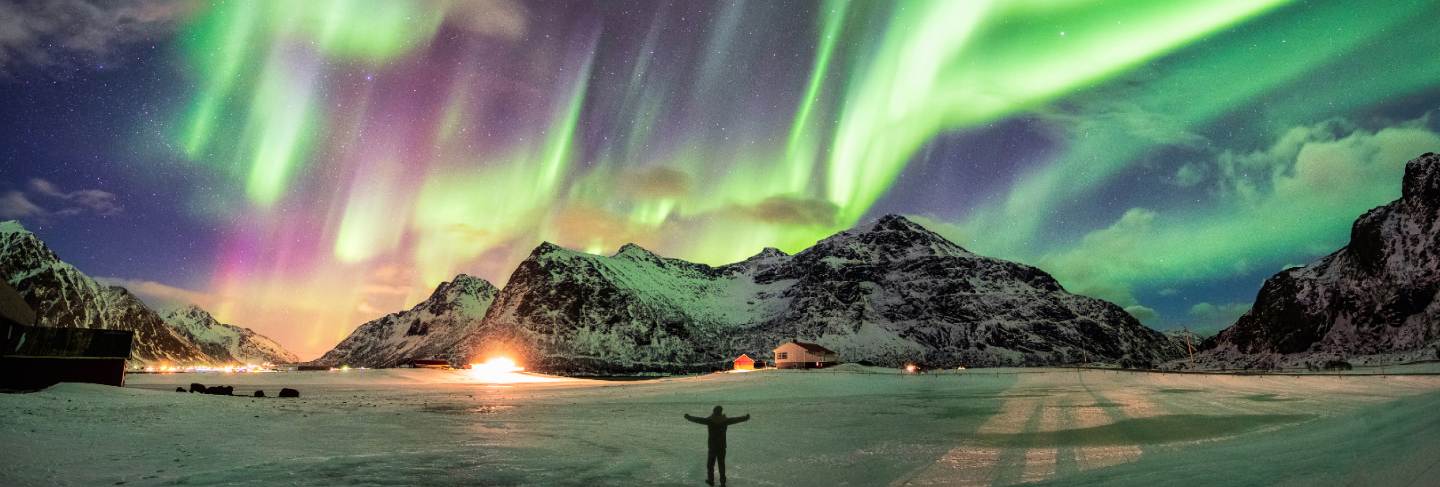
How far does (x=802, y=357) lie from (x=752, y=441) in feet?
342

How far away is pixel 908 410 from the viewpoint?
35.2 m

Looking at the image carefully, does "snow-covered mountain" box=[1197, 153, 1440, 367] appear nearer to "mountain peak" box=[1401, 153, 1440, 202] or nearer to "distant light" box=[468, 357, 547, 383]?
"mountain peak" box=[1401, 153, 1440, 202]

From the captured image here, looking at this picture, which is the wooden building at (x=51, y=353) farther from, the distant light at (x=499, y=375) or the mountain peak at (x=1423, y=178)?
the mountain peak at (x=1423, y=178)

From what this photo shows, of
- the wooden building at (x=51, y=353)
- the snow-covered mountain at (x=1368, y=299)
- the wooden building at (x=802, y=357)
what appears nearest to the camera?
the wooden building at (x=51, y=353)

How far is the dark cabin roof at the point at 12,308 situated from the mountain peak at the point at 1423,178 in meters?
193

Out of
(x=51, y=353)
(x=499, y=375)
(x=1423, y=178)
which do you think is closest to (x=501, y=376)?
(x=499, y=375)

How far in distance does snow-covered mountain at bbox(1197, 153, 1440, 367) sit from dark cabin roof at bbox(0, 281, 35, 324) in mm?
146181

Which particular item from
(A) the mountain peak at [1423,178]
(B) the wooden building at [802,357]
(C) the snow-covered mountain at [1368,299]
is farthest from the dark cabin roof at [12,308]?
(A) the mountain peak at [1423,178]

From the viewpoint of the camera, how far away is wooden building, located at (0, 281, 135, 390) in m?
41.5

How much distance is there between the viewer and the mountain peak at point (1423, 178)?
402 ft

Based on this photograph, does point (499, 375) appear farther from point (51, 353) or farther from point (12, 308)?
point (12, 308)

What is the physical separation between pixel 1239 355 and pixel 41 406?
621 ft

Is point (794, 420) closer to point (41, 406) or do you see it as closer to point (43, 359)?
point (41, 406)

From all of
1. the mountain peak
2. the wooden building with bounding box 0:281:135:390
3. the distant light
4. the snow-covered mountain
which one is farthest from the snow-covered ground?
the mountain peak
